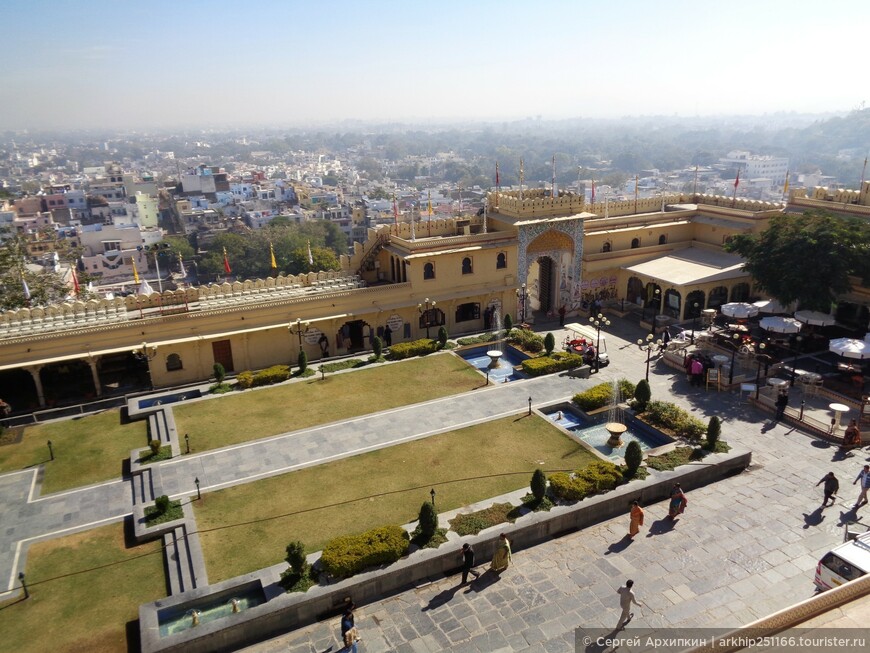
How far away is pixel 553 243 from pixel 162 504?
84.3 feet

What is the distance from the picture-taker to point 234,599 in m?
14.5

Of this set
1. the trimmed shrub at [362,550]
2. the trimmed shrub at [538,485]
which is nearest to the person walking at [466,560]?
the trimmed shrub at [362,550]

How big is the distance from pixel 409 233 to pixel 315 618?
75.2 feet

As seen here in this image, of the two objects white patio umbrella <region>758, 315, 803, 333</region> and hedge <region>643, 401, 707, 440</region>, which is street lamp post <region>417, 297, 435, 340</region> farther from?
white patio umbrella <region>758, 315, 803, 333</region>

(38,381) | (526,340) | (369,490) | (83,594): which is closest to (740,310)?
(526,340)

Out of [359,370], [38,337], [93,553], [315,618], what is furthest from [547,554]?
[38,337]

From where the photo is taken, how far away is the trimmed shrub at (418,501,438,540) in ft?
51.5

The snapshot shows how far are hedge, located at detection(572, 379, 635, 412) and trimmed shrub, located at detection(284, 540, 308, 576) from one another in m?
13.0

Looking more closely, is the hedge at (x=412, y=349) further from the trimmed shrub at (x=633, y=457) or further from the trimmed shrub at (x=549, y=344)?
Answer: the trimmed shrub at (x=633, y=457)

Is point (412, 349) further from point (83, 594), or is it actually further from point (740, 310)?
point (83, 594)

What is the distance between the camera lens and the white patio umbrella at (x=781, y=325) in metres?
27.4

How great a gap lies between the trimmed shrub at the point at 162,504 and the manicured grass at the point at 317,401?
4.07 m

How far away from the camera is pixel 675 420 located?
2172cm

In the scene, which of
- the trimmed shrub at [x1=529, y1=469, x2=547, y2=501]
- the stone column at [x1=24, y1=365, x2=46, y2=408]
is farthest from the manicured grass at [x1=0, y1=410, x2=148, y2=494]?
the trimmed shrub at [x1=529, y1=469, x2=547, y2=501]
